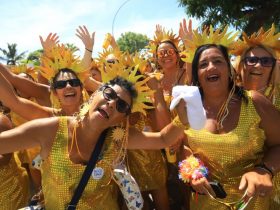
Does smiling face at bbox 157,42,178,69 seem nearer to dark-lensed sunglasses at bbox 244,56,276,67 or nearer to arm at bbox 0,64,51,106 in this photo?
dark-lensed sunglasses at bbox 244,56,276,67

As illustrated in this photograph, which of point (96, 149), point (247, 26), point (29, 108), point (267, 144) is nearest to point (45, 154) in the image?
point (96, 149)

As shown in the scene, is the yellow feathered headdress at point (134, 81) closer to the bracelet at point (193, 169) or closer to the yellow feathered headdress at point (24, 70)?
the bracelet at point (193, 169)

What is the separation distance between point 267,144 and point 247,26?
14.5 metres

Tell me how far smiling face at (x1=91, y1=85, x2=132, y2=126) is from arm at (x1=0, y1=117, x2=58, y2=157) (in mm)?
338

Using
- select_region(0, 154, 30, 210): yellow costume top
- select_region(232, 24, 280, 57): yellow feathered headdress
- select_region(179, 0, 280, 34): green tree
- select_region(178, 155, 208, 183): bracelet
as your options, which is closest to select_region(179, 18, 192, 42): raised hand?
select_region(232, 24, 280, 57): yellow feathered headdress

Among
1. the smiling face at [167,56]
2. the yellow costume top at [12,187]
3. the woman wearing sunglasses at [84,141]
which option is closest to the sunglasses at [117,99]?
the woman wearing sunglasses at [84,141]

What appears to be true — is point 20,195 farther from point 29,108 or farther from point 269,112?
point 269,112

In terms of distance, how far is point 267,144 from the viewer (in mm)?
2414

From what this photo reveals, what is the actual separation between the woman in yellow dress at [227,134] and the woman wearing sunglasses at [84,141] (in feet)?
0.96

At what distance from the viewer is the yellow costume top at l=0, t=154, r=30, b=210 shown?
3.21 metres

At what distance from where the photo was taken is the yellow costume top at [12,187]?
10.5 feet

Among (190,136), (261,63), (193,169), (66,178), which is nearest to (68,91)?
(66,178)

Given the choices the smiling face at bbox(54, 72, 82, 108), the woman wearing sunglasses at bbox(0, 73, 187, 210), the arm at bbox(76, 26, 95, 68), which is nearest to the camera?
the woman wearing sunglasses at bbox(0, 73, 187, 210)

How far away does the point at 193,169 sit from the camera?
2332 mm
